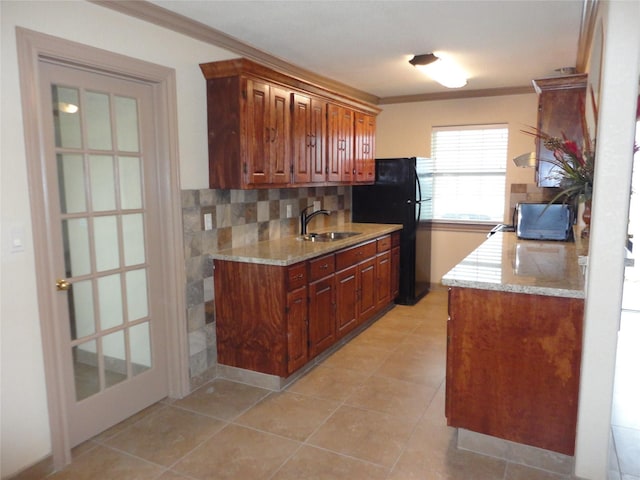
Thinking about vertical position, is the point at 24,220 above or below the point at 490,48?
below

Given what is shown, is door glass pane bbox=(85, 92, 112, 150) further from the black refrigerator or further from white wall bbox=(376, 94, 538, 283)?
white wall bbox=(376, 94, 538, 283)

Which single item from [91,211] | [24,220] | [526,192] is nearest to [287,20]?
[91,211]

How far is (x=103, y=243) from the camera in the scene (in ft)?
8.73

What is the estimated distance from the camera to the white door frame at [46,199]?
6.99 ft

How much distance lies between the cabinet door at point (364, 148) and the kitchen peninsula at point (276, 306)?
1.27 meters

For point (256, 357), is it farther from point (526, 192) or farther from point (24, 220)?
point (526, 192)

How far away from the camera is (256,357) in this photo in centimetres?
323

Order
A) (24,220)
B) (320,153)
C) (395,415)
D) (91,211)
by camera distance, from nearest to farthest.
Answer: (24,220) < (91,211) < (395,415) < (320,153)

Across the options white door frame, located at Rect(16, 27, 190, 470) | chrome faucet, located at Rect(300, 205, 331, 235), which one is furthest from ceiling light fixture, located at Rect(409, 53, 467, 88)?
white door frame, located at Rect(16, 27, 190, 470)

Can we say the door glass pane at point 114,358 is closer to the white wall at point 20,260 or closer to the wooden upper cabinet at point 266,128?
the white wall at point 20,260

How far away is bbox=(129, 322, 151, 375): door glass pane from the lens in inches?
113

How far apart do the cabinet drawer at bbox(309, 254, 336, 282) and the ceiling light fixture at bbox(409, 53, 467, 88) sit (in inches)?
69.7

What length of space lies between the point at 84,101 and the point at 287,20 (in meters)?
1.32

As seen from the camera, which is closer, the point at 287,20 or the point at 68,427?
the point at 68,427
